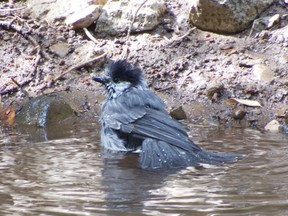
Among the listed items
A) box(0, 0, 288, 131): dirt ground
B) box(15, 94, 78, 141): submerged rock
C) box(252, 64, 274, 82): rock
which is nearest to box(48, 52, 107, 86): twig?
box(0, 0, 288, 131): dirt ground

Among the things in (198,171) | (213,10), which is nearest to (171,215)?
(198,171)

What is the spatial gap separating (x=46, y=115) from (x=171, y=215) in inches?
153

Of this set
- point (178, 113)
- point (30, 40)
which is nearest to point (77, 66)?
point (30, 40)

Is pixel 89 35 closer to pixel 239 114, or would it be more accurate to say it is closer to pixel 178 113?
pixel 178 113

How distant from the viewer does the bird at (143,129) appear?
17.6 feet

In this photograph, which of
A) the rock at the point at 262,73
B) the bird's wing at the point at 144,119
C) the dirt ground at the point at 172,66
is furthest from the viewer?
the rock at the point at 262,73

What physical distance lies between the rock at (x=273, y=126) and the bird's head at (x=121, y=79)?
58.0 inches

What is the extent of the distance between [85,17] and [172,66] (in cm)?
146

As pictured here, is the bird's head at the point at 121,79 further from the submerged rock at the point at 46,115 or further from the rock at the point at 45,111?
the rock at the point at 45,111

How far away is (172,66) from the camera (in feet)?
26.6

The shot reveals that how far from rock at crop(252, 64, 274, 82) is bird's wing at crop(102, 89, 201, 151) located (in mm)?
1954

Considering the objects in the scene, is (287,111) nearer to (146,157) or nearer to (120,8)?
(146,157)

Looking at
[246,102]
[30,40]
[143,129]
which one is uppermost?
[30,40]

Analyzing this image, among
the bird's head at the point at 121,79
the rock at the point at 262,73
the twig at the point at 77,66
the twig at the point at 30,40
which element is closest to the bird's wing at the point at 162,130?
the bird's head at the point at 121,79
